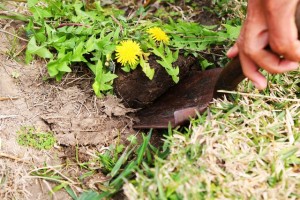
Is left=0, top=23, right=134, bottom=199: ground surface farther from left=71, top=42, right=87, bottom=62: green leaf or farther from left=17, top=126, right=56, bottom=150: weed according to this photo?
left=71, top=42, right=87, bottom=62: green leaf

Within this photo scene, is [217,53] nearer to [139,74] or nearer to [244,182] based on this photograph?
[139,74]

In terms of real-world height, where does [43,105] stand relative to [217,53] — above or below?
below

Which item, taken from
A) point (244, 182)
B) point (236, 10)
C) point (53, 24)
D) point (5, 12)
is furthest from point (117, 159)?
point (236, 10)

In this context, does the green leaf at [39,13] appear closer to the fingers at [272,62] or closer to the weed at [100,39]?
the weed at [100,39]

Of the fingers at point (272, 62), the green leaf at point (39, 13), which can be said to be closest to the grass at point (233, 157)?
the fingers at point (272, 62)

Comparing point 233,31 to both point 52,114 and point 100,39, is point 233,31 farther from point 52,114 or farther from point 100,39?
point 52,114

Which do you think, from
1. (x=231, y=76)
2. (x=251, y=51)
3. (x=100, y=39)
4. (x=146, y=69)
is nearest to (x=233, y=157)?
(x=231, y=76)

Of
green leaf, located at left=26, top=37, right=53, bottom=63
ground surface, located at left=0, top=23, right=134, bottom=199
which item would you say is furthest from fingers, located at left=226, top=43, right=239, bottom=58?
green leaf, located at left=26, top=37, right=53, bottom=63
